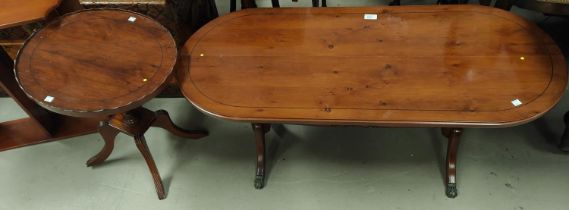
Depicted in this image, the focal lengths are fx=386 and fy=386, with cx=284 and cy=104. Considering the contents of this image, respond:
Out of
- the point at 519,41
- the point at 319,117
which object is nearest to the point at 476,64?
the point at 519,41

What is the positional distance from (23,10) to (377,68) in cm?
138

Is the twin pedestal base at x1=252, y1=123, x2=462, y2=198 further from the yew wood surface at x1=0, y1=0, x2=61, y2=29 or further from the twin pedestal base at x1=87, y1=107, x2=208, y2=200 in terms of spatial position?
the yew wood surface at x1=0, y1=0, x2=61, y2=29

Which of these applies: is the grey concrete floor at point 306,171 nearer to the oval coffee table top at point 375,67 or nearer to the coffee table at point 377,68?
the coffee table at point 377,68

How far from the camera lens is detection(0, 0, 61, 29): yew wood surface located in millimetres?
1458

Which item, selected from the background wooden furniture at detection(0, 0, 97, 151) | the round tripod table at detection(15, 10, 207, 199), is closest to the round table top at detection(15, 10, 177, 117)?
the round tripod table at detection(15, 10, 207, 199)

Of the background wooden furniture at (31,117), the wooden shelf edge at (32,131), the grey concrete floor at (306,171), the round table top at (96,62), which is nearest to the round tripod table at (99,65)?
the round table top at (96,62)

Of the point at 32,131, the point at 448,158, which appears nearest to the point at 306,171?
the point at 448,158

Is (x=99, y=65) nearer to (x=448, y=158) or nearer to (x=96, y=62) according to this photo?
(x=96, y=62)

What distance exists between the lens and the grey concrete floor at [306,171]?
5.42 feet

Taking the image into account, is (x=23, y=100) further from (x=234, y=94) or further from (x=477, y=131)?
(x=477, y=131)

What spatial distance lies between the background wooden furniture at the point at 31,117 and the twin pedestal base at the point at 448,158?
3.03 ft

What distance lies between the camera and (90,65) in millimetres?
1377

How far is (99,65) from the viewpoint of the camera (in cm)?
138

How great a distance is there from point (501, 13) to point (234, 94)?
110 centimetres
